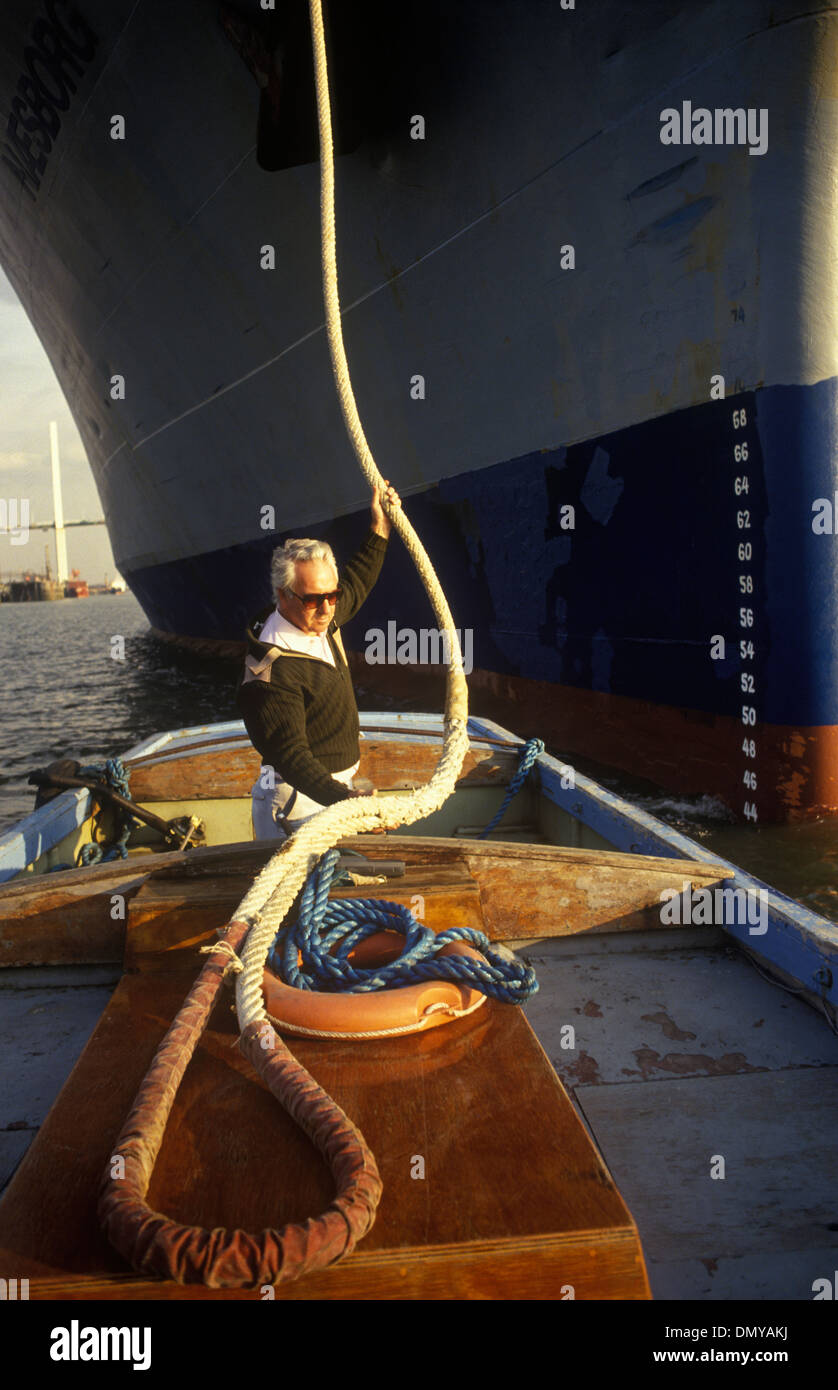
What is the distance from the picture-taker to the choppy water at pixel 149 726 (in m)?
5.55

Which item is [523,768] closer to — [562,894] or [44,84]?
[562,894]

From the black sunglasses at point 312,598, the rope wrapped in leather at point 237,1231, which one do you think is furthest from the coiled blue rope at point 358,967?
the black sunglasses at point 312,598

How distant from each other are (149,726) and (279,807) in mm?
11352

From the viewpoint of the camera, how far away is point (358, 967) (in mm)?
2123

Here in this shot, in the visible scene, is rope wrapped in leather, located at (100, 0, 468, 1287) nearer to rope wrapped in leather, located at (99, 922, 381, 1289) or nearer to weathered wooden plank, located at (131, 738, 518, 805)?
rope wrapped in leather, located at (99, 922, 381, 1289)

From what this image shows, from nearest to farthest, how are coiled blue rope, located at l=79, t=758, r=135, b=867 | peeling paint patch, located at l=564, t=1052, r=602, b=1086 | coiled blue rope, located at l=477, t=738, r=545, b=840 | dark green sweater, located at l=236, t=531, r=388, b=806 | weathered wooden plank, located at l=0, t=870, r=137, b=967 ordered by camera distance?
1. peeling paint patch, located at l=564, t=1052, r=602, b=1086
2. weathered wooden plank, located at l=0, t=870, r=137, b=967
3. dark green sweater, located at l=236, t=531, r=388, b=806
4. coiled blue rope, located at l=79, t=758, r=135, b=867
5. coiled blue rope, located at l=477, t=738, r=545, b=840

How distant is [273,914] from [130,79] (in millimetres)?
10520

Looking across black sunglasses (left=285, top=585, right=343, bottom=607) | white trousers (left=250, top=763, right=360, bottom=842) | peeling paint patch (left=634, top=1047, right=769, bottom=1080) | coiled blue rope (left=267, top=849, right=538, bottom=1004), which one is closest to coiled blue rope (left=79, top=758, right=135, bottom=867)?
white trousers (left=250, top=763, right=360, bottom=842)

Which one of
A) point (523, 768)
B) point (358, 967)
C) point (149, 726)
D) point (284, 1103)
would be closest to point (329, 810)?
point (358, 967)

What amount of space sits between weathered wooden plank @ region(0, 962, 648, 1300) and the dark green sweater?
1.05 metres

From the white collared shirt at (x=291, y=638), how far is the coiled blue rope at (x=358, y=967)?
95 centimetres

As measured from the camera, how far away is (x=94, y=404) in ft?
53.0

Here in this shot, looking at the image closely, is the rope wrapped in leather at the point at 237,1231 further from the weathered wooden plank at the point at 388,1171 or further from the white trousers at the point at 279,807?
the white trousers at the point at 279,807

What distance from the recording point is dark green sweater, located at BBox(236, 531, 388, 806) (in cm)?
284
